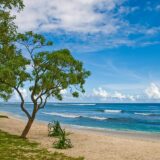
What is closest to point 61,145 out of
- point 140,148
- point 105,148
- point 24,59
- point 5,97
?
point 105,148

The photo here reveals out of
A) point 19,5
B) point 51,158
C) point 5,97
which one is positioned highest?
point 19,5

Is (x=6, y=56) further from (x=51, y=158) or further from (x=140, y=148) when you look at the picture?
(x=140, y=148)

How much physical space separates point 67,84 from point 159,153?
9.13 metres

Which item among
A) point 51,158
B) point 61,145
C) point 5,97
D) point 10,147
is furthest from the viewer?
point 5,97

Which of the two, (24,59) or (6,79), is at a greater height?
(24,59)

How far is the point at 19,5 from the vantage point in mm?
18750

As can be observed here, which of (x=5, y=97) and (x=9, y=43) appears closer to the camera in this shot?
(x=9, y=43)

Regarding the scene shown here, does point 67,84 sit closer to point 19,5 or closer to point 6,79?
point 6,79

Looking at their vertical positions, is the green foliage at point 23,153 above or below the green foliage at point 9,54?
below

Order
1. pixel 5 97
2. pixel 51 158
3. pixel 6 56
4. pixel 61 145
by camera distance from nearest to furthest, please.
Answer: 1. pixel 51 158
2. pixel 61 145
3. pixel 6 56
4. pixel 5 97

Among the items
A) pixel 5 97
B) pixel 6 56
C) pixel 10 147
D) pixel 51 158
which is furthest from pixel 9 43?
pixel 5 97

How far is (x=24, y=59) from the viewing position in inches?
1000

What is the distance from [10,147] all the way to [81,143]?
6.88 m

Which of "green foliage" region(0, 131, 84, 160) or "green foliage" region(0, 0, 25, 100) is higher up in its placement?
"green foliage" region(0, 0, 25, 100)
